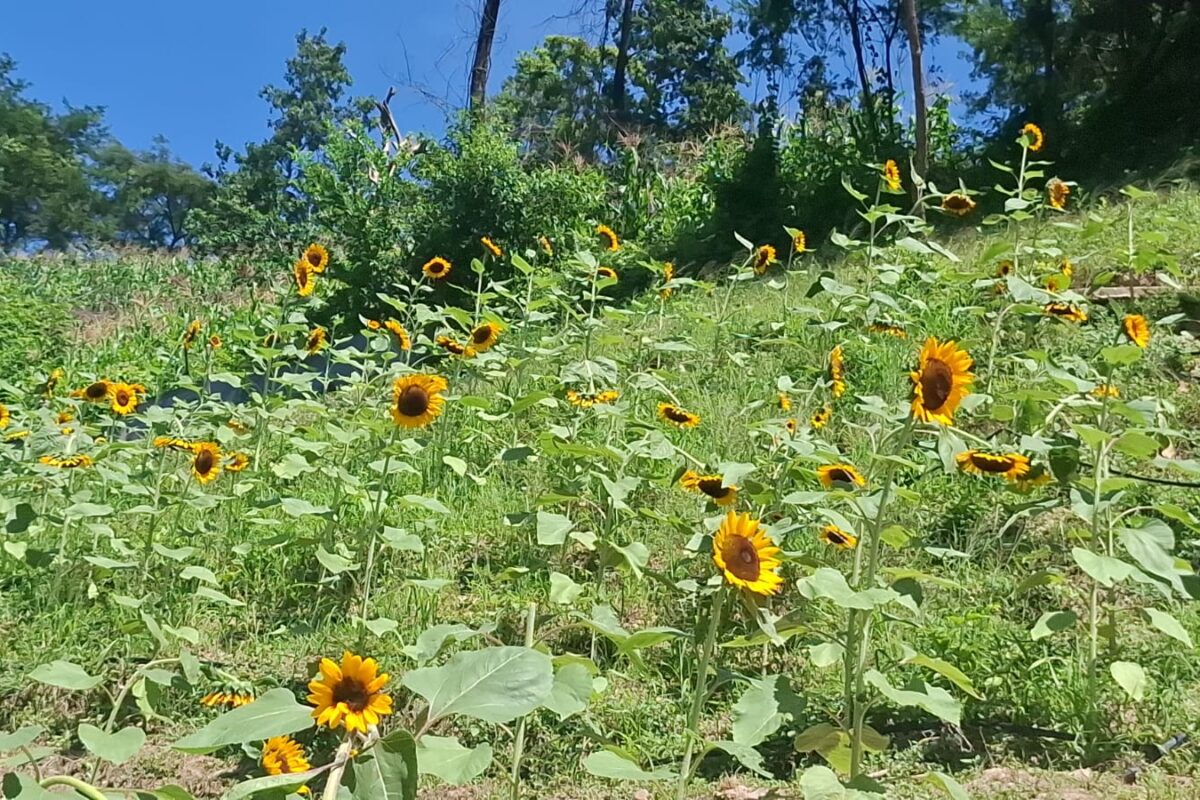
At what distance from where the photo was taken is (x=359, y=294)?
6.46 metres

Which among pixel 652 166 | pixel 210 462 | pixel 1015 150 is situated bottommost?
pixel 210 462

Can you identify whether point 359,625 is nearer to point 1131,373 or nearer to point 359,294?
point 1131,373

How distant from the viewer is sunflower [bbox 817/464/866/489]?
1.93 m

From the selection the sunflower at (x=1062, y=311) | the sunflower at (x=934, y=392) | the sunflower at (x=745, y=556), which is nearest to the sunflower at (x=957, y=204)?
the sunflower at (x=1062, y=311)

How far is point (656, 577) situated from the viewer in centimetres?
146

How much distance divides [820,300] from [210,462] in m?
3.08

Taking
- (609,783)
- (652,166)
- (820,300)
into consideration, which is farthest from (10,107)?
(609,783)

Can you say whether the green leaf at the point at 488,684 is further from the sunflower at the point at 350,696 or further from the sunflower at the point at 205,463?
the sunflower at the point at 205,463

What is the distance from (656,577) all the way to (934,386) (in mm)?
493

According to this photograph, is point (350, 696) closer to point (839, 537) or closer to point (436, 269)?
point (839, 537)

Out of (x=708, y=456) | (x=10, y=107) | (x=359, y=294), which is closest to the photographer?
(x=708, y=456)

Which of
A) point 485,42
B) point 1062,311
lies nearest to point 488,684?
point 1062,311

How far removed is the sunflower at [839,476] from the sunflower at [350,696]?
3.85 feet

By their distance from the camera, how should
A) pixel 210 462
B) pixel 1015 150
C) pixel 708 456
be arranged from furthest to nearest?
1. pixel 1015 150
2. pixel 708 456
3. pixel 210 462
